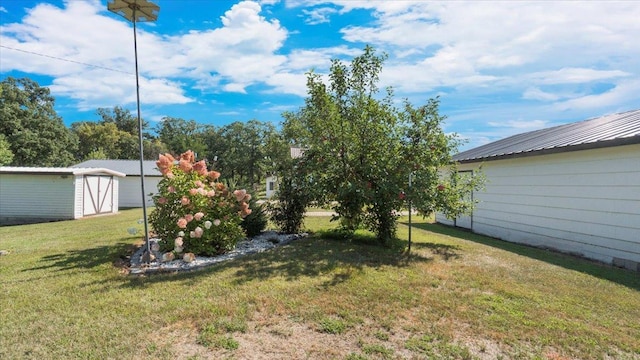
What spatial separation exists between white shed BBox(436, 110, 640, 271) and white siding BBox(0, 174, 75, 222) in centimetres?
1610

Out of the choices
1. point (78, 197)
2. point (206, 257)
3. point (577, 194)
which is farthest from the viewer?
point (78, 197)

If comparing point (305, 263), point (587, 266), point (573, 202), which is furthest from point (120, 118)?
point (587, 266)

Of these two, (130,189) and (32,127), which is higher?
(32,127)

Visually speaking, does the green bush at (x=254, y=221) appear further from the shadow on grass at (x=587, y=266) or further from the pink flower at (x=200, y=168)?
the shadow on grass at (x=587, y=266)

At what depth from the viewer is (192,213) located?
18.7ft

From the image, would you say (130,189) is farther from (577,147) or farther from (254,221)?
(577,147)

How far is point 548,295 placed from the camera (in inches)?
161

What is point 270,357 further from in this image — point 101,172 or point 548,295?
point 101,172

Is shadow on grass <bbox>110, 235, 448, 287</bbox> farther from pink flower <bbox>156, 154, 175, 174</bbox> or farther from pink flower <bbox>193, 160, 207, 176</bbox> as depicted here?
pink flower <bbox>156, 154, 175, 174</bbox>

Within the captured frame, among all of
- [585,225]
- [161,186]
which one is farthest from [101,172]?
[585,225]

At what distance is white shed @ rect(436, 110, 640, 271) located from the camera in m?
5.98

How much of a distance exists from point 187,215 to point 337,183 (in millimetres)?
2808

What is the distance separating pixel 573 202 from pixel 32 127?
35.5 meters

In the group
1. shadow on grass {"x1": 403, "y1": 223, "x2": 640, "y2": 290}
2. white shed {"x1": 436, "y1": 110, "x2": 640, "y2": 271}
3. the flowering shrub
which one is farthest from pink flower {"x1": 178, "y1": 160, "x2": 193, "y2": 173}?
white shed {"x1": 436, "y1": 110, "x2": 640, "y2": 271}
